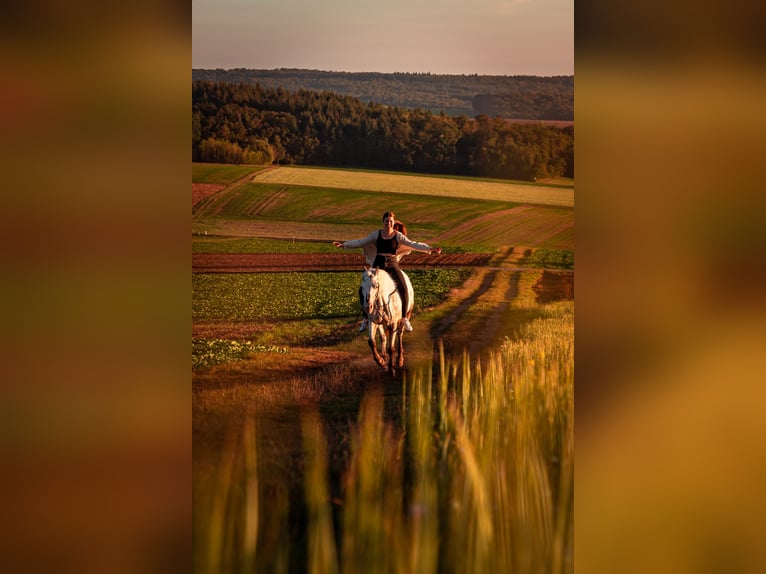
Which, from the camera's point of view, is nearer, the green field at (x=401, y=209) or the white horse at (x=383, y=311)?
the white horse at (x=383, y=311)

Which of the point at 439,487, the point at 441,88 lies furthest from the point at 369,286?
the point at 441,88

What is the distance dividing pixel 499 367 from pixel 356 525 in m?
2.30

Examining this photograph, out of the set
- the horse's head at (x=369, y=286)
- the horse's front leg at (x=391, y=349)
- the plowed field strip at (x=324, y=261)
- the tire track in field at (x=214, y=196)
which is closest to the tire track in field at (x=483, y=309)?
the plowed field strip at (x=324, y=261)

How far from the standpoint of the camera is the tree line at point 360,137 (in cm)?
901

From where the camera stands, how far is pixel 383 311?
7930 millimetres

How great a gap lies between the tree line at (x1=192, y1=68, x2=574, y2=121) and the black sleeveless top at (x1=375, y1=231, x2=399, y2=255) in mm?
1950

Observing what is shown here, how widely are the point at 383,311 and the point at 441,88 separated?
100 inches

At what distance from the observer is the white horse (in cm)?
773

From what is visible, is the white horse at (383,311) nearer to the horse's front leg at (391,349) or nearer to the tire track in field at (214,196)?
the horse's front leg at (391,349)

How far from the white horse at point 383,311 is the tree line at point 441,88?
2.19 metres
